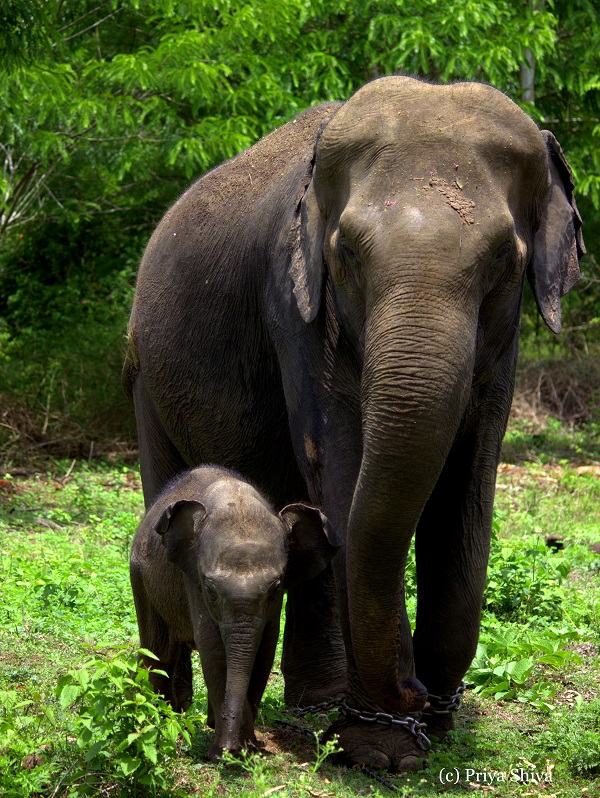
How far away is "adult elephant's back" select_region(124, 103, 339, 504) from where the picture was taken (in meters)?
5.66

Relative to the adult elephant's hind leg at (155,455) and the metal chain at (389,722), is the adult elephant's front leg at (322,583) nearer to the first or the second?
the metal chain at (389,722)

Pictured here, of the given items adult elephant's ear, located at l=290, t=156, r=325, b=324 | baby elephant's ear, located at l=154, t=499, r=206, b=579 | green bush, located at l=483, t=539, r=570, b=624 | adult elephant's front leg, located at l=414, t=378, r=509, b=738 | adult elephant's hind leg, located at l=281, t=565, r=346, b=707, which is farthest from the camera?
green bush, located at l=483, t=539, r=570, b=624

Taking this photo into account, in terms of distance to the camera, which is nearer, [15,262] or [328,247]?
[328,247]

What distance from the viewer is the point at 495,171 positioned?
4363mm

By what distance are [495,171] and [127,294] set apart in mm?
12081

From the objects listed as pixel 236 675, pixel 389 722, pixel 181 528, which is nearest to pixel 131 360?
pixel 181 528

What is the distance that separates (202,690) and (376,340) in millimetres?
2365

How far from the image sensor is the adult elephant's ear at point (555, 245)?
4742mm

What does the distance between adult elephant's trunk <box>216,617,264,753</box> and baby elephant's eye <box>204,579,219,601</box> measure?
11cm

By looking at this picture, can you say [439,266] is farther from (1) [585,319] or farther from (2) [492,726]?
(1) [585,319]

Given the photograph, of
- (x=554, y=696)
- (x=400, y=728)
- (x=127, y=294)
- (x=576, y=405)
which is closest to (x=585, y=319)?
(x=576, y=405)

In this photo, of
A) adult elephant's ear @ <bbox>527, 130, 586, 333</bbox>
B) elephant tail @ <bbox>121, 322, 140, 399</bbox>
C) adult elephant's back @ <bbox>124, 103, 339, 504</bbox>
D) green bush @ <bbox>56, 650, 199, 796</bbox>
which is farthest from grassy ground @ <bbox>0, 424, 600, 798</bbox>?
adult elephant's ear @ <bbox>527, 130, 586, 333</bbox>

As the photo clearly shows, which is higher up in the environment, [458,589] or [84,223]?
[458,589]

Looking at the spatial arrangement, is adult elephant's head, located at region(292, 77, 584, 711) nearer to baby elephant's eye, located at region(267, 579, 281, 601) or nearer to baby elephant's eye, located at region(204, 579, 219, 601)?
baby elephant's eye, located at region(267, 579, 281, 601)
